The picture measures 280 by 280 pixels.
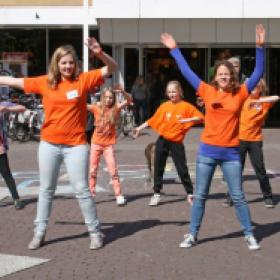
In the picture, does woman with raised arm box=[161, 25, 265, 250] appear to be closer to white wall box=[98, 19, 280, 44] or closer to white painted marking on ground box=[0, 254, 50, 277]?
white painted marking on ground box=[0, 254, 50, 277]

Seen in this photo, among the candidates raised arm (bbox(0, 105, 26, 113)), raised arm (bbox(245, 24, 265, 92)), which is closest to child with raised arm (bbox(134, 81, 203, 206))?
raised arm (bbox(0, 105, 26, 113))

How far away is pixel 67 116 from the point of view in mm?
6383

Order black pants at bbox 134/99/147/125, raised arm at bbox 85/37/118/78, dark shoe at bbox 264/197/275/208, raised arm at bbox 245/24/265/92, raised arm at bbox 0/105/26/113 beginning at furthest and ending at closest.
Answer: black pants at bbox 134/99/147/125 → dark shoe at bbox 264/197/275/208 → raised arm at bbox 0/105/26/113 → raised arm at bbox 245/24/265/92 → raised arm at bbox 85/37/118/78

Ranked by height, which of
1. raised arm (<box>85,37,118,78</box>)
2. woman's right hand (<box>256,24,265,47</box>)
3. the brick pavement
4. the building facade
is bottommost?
the brick pavement

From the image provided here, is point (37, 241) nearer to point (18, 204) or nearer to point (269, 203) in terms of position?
point (18, 204)

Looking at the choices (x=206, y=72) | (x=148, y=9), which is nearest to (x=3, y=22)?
(x=148, y=9)

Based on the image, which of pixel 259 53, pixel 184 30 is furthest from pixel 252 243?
pixel 184 30

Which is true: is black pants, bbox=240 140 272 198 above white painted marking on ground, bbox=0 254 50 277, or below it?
above

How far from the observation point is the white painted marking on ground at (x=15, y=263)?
575 centimetres

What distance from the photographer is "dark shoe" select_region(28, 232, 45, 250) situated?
652 centimetres

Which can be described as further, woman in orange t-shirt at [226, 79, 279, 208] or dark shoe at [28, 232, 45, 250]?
woman in orange t-shirt at [226, 79, 279, 208]

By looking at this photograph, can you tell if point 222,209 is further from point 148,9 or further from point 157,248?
point 148,9

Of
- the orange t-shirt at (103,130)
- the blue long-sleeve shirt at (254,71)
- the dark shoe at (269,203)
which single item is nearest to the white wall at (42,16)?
the orange t-shirt at (103,130)

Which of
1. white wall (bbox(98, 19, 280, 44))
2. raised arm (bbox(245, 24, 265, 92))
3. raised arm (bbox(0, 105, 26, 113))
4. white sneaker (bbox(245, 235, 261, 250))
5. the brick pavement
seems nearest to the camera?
the brick pavement
